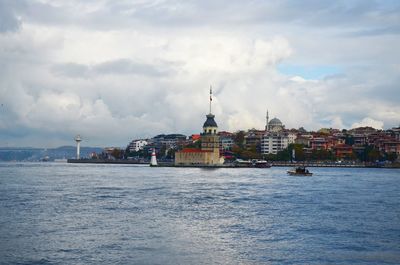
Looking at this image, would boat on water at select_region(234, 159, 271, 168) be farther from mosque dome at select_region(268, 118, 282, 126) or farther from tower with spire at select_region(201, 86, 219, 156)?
mosque dome at select_region(268, 118, 282, 126)

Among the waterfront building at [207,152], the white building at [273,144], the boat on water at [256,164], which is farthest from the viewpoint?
the white building at [273,144]

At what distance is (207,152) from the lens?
109 m

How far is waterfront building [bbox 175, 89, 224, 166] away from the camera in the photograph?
10950 centimetres

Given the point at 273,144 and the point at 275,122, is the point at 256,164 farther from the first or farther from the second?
the point at 275,122

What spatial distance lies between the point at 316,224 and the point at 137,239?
Answer: 288 inches

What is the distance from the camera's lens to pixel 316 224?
2373cm

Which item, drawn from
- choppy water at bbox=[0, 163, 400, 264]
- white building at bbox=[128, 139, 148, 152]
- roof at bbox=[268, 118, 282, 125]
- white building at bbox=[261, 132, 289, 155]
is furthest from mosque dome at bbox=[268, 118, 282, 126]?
choppy water at bbox=[0, 163, 400, 264]

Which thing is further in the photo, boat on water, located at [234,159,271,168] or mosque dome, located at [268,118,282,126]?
mosque dome, located at [268,118,282,126]

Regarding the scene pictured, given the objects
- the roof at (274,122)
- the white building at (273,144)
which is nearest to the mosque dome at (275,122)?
the roof at (274,122)

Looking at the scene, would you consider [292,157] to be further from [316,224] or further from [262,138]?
[316,224]

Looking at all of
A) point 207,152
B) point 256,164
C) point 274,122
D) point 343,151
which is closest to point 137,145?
point 274,122

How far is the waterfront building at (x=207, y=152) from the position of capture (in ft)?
359

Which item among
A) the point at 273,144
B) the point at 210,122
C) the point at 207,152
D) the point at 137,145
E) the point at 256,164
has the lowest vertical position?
the point at 256,164

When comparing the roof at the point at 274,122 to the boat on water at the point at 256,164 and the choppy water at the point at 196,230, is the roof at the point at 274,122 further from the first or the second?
the choppy water at the point at 196,230
